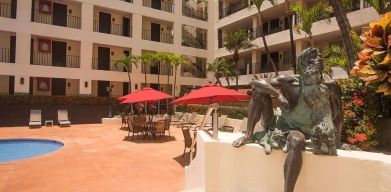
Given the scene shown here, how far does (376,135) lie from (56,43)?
26622mm

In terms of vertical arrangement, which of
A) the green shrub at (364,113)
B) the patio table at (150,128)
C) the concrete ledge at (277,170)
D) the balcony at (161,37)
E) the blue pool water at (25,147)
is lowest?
the blue pool water at (25,147)

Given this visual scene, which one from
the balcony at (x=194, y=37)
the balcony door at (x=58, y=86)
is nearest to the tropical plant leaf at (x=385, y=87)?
the balcony door at (x=58, y=86)

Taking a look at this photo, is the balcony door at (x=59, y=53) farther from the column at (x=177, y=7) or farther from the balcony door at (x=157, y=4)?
the column at (x=177, y=7)

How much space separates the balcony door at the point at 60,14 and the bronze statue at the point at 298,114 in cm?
2681

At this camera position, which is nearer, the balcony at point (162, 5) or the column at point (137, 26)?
the column at point (137, 26)

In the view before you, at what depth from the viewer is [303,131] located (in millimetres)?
3527

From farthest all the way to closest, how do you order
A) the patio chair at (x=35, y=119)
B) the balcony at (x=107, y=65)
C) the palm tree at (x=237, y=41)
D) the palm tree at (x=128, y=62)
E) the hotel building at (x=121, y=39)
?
the balcony at (x=107, y=65)
the palm tree at (x=237, y=41)
the palm tree at (x=128, y=62)
the hotel building at (x=121, y=39)
the patio chair at (x=35, y=119)

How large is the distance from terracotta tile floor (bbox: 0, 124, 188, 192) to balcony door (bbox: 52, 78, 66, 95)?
49.9 feet

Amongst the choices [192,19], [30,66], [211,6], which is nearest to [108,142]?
[30,66]

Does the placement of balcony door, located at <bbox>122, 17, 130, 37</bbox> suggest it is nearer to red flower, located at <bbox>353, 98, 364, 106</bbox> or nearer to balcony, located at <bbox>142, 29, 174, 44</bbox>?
balcony, located at <bbox>142, 29, 174, 44</bbox>

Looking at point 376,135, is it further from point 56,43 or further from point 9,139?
point 56,43

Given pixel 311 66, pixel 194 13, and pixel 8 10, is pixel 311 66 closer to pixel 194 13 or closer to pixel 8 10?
pixel 8 10

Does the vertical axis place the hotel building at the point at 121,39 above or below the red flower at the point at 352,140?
above

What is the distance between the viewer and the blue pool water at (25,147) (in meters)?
12.6
